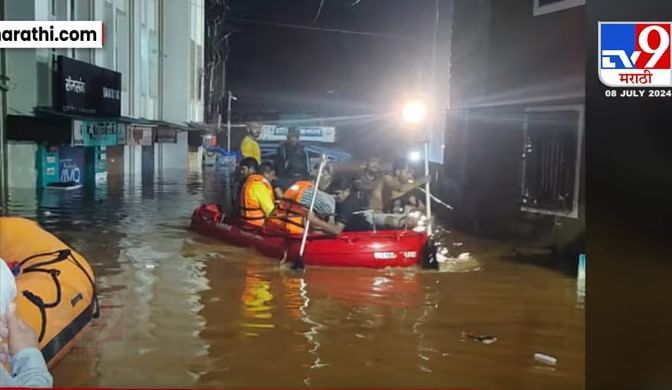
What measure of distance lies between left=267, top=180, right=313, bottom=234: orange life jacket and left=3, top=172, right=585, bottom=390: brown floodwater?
0.87 feet

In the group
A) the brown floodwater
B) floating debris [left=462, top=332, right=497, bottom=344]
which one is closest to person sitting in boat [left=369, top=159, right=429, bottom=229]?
the brown floodwater

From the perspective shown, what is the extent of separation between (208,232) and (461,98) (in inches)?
43.3

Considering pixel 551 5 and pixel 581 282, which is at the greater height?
pixel 551 5

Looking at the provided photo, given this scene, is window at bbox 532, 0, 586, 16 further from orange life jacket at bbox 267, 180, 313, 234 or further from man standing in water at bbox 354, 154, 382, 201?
orange life jacket at bbox 267, 180, 313, 234

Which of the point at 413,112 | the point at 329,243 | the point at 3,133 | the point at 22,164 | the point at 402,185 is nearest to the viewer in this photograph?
the point at 3,133

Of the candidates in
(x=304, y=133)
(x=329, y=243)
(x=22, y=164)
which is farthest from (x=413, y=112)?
(x=22, y=164)

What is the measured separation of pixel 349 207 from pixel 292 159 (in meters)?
0.45

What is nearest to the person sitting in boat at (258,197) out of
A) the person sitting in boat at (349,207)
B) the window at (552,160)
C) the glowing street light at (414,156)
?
the person sitting in boat at (349,207)

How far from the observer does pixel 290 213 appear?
360cm

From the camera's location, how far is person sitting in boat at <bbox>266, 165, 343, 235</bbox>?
3.29 meters

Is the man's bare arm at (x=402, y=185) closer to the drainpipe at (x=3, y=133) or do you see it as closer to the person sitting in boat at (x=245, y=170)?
the person sitting in boat at (x=245, y=170)

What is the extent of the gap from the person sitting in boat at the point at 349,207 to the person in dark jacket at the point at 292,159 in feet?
0.58

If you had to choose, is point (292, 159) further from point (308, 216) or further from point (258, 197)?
point (308, 216)

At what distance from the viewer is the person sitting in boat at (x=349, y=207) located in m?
3.33
